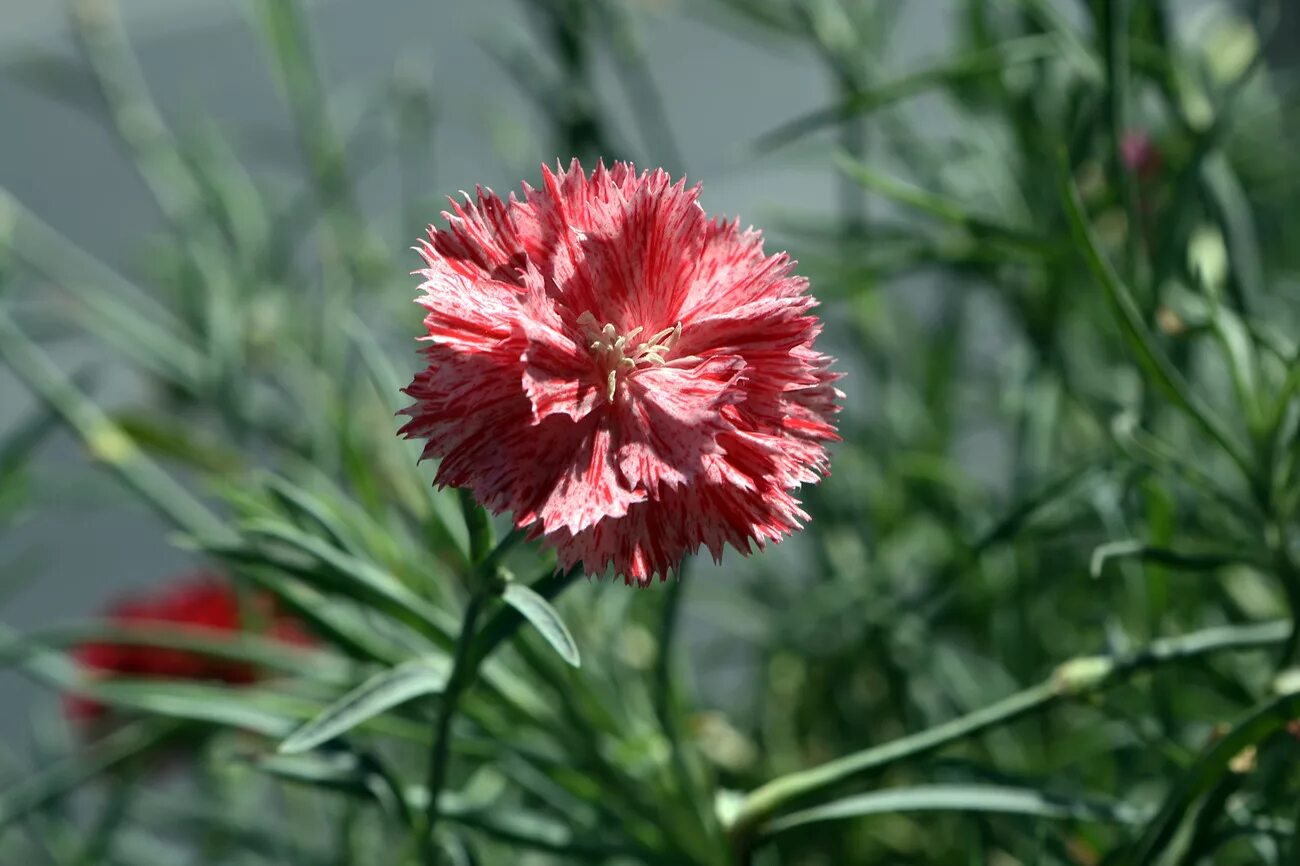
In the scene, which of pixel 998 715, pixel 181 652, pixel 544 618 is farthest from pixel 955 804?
pixel 181 652

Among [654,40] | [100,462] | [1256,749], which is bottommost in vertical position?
[1256,749]

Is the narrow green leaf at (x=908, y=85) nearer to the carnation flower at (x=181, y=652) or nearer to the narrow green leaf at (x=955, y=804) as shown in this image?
the narrow green leaf at (x=955, y=804)

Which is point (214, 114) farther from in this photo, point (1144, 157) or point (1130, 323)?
point (1130, 323)

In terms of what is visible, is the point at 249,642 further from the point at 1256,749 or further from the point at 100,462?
the point at 1256,749

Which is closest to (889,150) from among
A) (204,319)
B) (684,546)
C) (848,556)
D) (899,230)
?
(899,230)

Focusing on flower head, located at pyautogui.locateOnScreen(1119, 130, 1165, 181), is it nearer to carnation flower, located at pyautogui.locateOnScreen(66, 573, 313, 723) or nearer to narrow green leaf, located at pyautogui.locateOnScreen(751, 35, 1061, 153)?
narrow green leaf, located at pyautogui.locateOnScreen(751, 35, 1061, 153)

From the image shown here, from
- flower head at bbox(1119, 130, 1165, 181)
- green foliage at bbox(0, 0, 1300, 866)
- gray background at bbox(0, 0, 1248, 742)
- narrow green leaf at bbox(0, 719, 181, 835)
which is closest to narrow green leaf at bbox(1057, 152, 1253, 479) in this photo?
green foliage at bbox(0, 0, 1300, 866)
